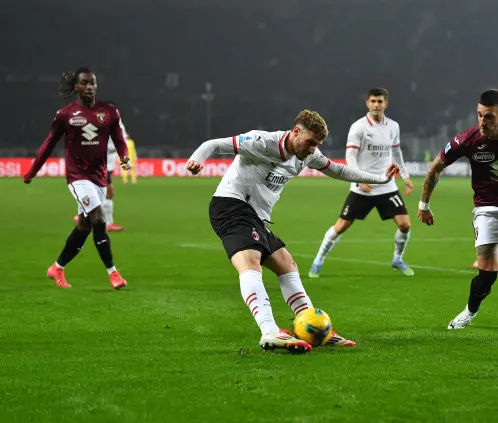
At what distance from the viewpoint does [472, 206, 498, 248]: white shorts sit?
7465 millimetres

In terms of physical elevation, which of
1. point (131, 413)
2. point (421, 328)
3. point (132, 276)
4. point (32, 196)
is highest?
point (131, 413)

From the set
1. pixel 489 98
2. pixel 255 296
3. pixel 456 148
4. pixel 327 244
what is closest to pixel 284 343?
pixel 255 296

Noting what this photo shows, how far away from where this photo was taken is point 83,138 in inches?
412

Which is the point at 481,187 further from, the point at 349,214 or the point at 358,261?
the point at 358,261

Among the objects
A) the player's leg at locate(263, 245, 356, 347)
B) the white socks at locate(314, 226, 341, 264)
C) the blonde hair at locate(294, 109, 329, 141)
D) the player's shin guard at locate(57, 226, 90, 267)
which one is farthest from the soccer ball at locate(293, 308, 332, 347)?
the white socks at locate(314, 226, 341, 264)

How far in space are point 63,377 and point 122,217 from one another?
52.7 feet

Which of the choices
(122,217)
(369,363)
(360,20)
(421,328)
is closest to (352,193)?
(421,328)

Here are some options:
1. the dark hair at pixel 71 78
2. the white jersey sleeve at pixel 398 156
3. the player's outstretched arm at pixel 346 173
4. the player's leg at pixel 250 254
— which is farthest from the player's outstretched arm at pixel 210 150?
the white jersey sleeve at pixel 398 156

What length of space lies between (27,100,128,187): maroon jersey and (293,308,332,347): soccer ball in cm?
436

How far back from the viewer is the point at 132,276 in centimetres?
1149

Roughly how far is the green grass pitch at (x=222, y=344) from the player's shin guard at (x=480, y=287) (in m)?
0.21

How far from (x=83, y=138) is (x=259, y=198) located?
12.6ft

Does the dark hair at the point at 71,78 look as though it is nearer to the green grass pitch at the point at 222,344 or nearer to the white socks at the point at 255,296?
the green grass pitch at the point at 222,344

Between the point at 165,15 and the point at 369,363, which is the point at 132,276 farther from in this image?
the point at 165,15
